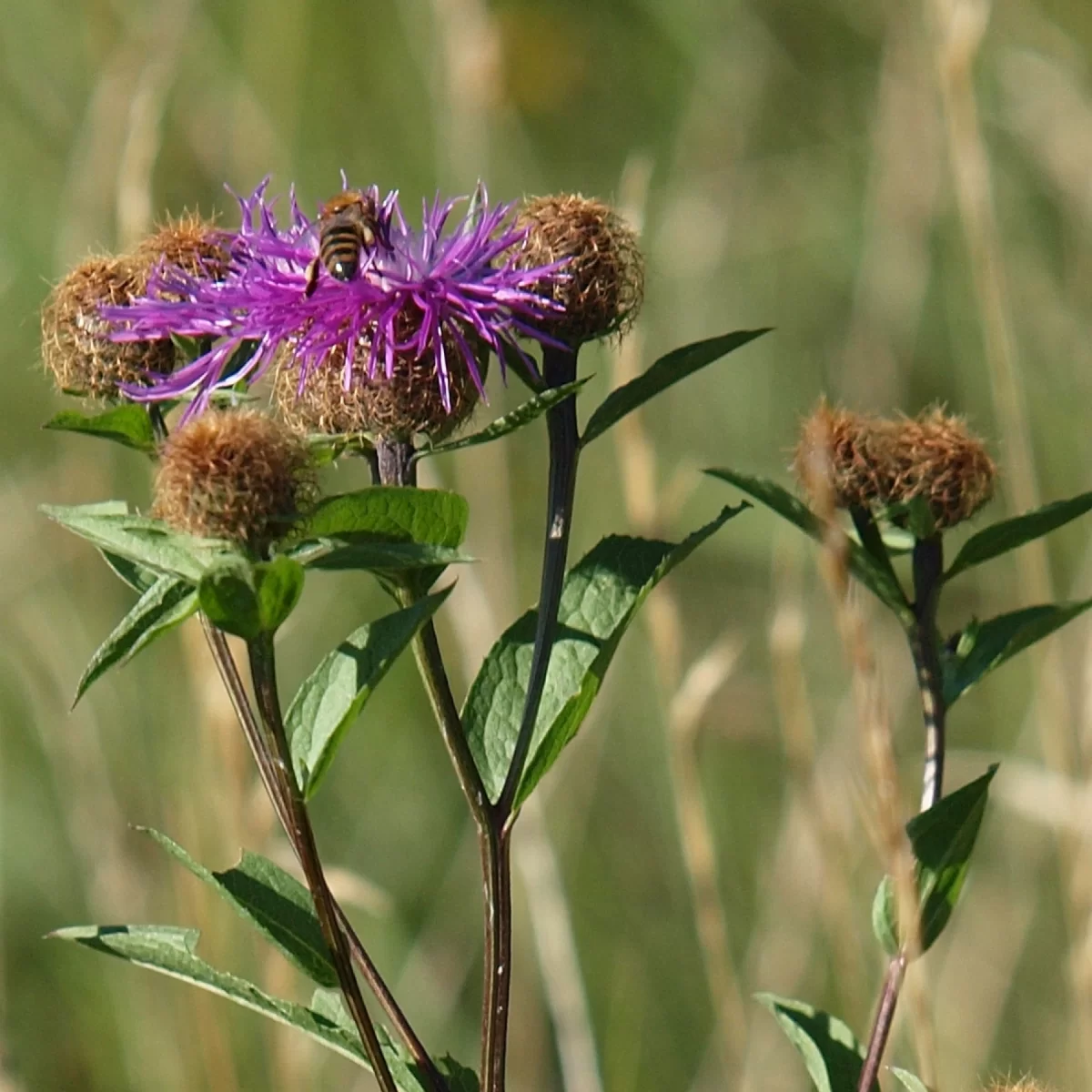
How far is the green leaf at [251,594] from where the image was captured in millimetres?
1604

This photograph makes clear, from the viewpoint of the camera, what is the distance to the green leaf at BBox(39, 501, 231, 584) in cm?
173

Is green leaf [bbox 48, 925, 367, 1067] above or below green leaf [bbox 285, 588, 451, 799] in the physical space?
below

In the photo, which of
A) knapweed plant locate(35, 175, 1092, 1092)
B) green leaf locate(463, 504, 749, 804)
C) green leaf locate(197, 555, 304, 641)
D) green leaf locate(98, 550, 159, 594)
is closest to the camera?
green leaf locate(197, 555, 304, 641)

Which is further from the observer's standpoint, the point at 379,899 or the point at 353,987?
the point at 379,899

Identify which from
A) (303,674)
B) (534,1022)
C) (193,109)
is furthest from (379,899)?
(193,109)

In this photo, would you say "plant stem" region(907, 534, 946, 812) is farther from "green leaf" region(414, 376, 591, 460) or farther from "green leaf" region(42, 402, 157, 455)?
"green leaf" region(42, 402, 157, 455)

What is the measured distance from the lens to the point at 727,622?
5312 millimetres

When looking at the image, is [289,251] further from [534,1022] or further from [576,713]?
[534,1022]

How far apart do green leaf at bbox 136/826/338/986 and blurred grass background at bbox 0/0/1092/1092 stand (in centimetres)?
102

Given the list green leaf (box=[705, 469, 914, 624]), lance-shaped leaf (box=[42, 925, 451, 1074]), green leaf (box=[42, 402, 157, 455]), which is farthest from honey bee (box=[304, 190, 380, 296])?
lance-shaped leaf (box=[42, 925, 451, 1074])

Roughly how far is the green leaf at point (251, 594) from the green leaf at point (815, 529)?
579mm

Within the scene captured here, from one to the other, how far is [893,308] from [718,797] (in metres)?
1.71

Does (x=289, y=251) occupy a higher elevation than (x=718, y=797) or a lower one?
higher

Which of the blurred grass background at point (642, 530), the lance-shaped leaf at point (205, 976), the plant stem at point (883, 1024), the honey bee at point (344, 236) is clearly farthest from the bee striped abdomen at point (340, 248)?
the blurred grass background at point (642, 530)
